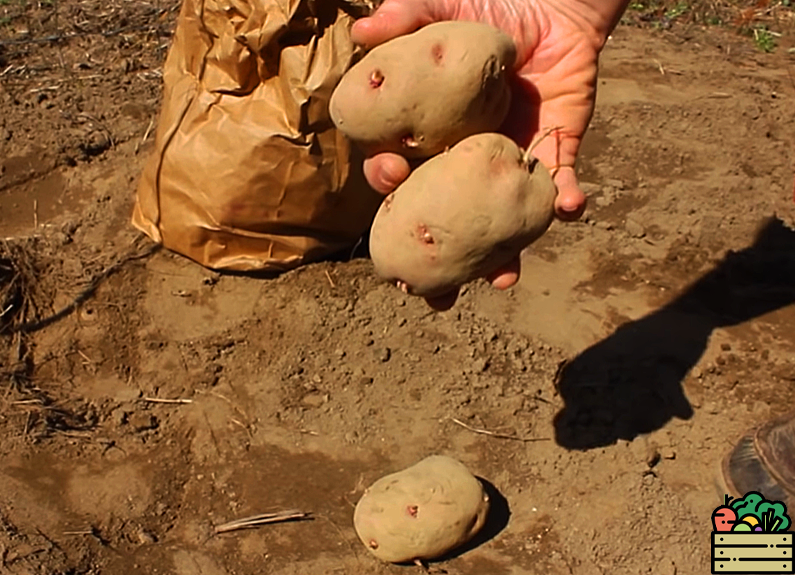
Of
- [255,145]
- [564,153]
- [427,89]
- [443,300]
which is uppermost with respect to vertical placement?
[427,89]

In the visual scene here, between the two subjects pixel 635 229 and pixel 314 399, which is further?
pixel 635 229

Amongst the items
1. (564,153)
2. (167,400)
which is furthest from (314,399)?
(564,153)

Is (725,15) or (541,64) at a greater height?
(541,64)

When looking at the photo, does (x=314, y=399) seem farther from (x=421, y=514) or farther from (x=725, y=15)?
(x=725, y=15)

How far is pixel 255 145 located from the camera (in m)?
2.33

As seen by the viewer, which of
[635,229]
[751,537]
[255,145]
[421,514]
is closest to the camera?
[421,514]

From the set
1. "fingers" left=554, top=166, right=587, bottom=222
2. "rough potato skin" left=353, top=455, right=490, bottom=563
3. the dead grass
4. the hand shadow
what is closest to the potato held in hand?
"fingers" left=554, top=166, right=587, bottom=222

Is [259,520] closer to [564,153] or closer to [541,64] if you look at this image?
[564,153]

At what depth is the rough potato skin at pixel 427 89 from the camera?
1.51 m

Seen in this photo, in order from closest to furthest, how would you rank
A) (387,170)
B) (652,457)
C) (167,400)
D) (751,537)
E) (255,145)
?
(387,170) → (751,537) → (652,457) → (167,400) → (255,145)

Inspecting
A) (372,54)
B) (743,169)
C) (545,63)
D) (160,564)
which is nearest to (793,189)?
(743,169)

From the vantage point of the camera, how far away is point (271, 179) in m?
2.37

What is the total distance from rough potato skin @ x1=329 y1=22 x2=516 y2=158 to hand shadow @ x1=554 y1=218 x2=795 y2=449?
32.9 inches

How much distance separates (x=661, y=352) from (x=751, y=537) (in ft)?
1.73
